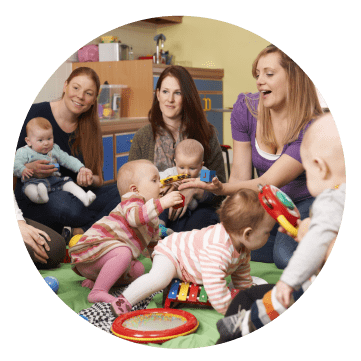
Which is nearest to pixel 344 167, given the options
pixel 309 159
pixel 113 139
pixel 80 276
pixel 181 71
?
pixel 309 159

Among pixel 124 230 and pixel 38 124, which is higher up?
pixel 38 124

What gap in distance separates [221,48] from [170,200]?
1.93ft

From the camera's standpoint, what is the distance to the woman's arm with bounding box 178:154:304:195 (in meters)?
1.88

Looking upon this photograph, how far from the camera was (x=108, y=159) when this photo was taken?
2037 millimetres

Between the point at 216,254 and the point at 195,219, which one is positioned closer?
the point at 216,254

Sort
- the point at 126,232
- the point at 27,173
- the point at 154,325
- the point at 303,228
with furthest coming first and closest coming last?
the point at 27,173 < the point at 126,232 < the point at 154,325 < the point at 303,228

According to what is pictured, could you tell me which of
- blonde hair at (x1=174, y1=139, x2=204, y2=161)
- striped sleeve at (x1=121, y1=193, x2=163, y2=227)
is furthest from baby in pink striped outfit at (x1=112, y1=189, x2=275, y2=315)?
blonde hair at (x1=174, y1=139, x2=204, y2=161)

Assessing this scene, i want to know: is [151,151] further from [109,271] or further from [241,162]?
[109,271]

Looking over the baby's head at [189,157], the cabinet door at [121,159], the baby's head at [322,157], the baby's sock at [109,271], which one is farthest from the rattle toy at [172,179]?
the baby's head at [322,157]

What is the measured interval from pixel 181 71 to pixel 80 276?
868mm

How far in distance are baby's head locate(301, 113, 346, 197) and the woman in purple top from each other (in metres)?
0.03

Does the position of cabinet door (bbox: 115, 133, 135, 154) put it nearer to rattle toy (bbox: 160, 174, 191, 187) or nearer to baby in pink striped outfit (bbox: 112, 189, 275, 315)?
rattle toy (bbox: 160, 174, 191, 187)

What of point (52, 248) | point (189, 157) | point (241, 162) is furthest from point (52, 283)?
point (241, 162)

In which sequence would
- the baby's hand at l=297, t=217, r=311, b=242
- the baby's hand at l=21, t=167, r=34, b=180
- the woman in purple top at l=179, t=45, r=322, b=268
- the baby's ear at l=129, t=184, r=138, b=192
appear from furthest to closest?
the baby's hand at l=21, t=167, r=34, b=180
the baby's ear at l=129, t=184, r=138, b=192
the woman in purple top at l=179, t=45, r=322, b=268
the baby's hand at l=297, t=217, r=311, b=242
